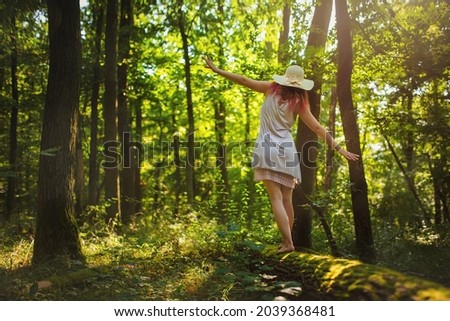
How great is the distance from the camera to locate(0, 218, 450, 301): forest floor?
5184 millimetres

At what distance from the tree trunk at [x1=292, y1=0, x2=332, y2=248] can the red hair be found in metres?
2.19

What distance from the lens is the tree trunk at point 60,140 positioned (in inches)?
271

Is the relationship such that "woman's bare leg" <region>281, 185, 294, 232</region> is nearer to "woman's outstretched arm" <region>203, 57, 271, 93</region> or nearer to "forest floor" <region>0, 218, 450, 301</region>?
"forest floor" <region>0, 218, 450, 301</region>

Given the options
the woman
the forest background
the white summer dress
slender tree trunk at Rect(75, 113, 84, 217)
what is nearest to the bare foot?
the woman

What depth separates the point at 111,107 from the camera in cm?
1228

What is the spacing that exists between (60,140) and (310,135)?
4.19 metres

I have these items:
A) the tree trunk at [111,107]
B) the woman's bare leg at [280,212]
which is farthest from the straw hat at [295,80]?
the tree trunk at [111,107]

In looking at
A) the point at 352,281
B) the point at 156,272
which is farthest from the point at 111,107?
the point at 352,281

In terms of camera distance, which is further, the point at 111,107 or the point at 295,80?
the point at 111,107

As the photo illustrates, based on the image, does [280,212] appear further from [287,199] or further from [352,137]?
[352,137]

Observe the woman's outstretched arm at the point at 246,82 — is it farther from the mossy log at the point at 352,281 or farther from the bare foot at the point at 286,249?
the mossy log at the point at 352,281

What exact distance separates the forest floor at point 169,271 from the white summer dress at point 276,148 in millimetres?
1067
